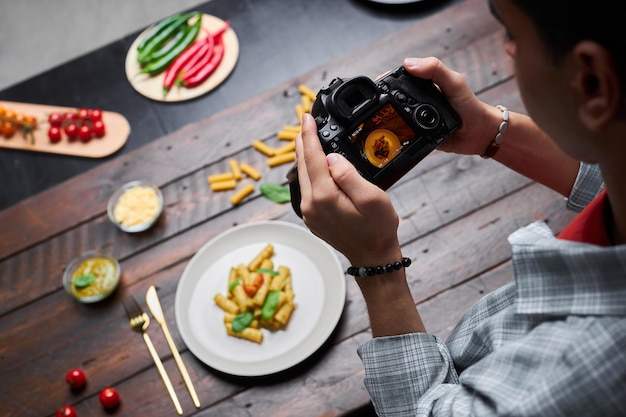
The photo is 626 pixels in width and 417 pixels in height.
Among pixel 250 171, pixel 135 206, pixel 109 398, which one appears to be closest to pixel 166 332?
pixel 109 398

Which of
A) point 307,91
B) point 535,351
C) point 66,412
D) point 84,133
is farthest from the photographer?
point 84,133

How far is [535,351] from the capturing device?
69cm

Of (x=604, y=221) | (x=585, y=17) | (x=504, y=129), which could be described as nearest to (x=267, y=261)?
(x=504, y=129)

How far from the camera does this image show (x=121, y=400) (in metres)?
1.31

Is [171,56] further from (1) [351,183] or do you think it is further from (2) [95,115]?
(1) [351,183]

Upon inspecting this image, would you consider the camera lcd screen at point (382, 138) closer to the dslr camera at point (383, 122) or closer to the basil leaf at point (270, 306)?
the dslr camera at point (383, 122)

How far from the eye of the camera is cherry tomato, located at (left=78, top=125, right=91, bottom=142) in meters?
1.83

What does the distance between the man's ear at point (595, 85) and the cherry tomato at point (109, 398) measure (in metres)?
1.07

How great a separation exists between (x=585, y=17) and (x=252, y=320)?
94 centimetres

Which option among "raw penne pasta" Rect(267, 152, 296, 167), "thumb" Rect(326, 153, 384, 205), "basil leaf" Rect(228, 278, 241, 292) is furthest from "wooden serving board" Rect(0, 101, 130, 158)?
"thumb" Rect(326, 153, 384, 205)

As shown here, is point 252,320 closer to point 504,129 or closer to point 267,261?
point 267,261

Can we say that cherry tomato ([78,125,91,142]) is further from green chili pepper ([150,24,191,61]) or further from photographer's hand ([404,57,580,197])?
photographer's hand ([404,57,580,197])

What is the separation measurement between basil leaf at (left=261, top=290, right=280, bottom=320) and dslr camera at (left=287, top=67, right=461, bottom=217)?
41 cm

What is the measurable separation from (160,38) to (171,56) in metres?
0.12
